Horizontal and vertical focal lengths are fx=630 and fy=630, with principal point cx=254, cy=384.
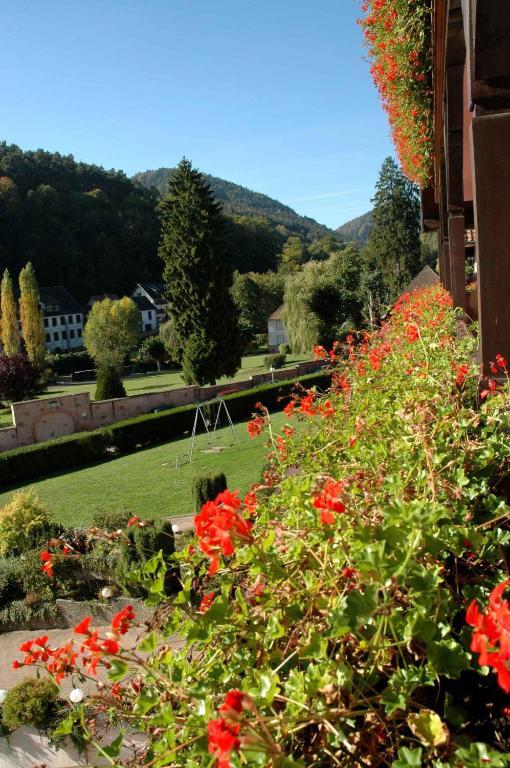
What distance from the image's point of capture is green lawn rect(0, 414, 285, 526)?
1318 centimetres

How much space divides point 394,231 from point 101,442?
31926 mm

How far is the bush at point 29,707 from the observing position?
17.9 ft

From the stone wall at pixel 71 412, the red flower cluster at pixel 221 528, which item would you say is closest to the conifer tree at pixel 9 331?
the stone wall at pixel 71 412

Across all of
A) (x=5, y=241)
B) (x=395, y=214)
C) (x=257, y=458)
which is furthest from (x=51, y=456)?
(x=5, y=241)

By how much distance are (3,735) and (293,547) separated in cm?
552

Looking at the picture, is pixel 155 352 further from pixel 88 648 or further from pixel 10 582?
pixel 88 648

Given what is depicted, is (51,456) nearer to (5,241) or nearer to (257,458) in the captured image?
(257,458)

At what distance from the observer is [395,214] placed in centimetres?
4566

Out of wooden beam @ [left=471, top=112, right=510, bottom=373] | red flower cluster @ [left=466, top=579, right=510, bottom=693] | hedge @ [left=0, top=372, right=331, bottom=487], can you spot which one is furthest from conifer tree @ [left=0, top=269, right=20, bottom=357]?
red flower cluster @ [left=466, top=579, right=510, bottom=693]

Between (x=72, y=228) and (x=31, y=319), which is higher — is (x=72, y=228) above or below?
above

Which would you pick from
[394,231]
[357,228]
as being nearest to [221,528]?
[394,231]

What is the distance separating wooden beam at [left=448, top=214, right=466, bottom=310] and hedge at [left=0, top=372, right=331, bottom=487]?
1053cm

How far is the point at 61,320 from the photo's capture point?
195ft

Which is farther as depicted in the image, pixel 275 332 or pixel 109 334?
pixel 275 332
